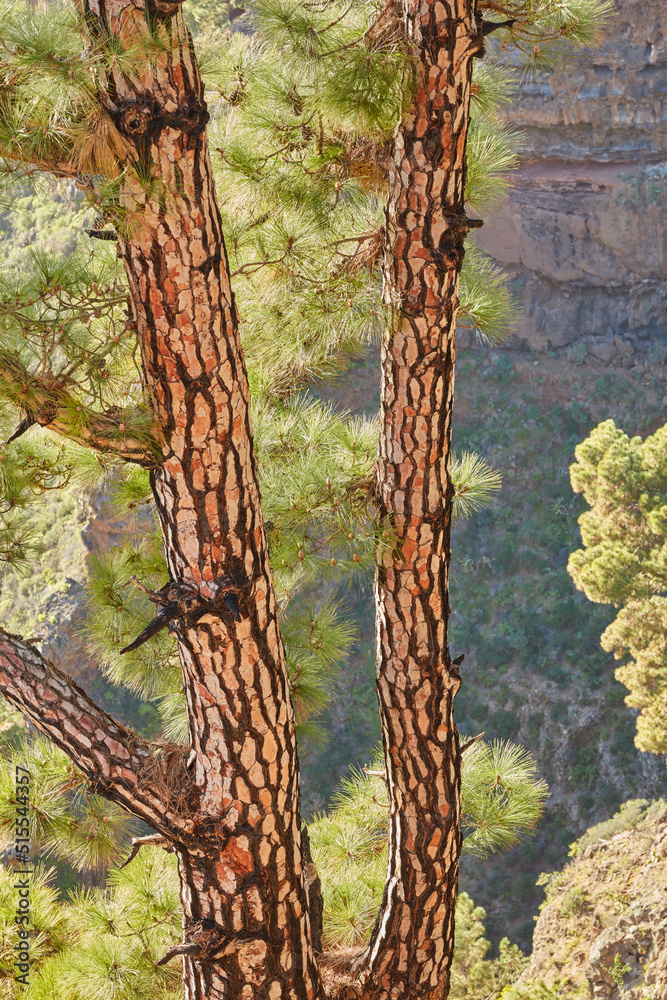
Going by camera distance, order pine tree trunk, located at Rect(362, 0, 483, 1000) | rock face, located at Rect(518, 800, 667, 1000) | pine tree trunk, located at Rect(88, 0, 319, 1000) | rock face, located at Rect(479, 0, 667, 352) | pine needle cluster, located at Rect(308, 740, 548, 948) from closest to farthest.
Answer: pine tree trunk, located at Rect(88, 0, 319, 1000) < pine tree trunk, located at Rect(362, 0, 483, 1000) < pine needle cluster, located at Rect(308, 740, 548, 948) < rock face, located at Rect(518, 800, 667, 1000) < rock face, located at Rect(479, 0, 667, 352)

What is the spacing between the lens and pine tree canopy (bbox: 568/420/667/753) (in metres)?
3.74

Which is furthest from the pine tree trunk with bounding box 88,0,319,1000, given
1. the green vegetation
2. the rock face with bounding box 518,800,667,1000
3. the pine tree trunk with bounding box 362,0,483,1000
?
the green vegetation

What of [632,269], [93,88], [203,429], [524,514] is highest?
[632,269]

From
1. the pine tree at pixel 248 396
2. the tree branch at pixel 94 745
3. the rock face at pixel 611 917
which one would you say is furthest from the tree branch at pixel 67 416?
the rock face at pixel 611 917

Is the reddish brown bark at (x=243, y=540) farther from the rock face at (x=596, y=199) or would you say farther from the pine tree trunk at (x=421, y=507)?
the rock face at (x=596, y=199)

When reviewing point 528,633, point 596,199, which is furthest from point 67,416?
point 596,199

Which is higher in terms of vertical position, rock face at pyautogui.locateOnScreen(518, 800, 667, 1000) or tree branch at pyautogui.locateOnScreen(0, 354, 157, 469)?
tree branch at pyautogui.locateOnScreen(0, 354, 157, 469)

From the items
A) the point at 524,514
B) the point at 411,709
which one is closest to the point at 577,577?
the point at 524,514

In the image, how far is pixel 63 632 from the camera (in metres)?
5.42

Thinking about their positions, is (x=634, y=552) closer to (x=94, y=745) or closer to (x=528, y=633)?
(x=528, y=633)

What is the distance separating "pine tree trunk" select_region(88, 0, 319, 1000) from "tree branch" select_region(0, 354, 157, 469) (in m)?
0.03

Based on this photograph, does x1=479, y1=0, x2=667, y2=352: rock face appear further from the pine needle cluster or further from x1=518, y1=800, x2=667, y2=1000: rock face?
the pine needle cluster

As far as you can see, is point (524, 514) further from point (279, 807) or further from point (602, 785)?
point (279, 807)

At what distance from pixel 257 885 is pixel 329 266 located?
29.8 inches
